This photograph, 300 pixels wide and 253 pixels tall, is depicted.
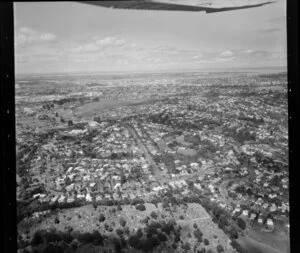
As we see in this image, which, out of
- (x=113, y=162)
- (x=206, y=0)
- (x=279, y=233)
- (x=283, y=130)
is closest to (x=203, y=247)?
(x=279, y=233)

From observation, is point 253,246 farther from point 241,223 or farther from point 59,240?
point 59,240

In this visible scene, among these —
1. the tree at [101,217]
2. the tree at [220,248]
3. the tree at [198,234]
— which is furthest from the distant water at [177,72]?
the tree at [220,248]

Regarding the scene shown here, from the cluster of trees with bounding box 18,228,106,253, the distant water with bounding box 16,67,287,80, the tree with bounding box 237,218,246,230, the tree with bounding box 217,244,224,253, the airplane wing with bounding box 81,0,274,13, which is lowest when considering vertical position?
the tree with bounding box 217,244,224,253

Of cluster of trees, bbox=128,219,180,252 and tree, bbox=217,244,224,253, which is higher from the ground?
cluster of trees, bbox=128,219,180,252

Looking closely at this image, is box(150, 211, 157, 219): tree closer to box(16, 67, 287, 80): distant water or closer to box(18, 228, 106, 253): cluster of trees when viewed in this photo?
box(18, 228, 106, 253): cluster of trees

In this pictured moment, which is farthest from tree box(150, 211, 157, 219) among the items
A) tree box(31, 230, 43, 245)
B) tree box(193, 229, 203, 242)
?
tree box(31, 230, 43, 245)

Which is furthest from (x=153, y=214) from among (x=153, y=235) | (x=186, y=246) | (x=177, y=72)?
(x=177, y=72)

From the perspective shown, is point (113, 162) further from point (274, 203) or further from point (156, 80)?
point (274, 203)

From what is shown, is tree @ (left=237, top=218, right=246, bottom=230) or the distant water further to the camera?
the distant water

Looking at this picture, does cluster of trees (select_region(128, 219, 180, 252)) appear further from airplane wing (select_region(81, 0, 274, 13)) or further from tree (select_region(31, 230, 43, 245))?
airplane wing (select_region(81, 0, 274, 13))

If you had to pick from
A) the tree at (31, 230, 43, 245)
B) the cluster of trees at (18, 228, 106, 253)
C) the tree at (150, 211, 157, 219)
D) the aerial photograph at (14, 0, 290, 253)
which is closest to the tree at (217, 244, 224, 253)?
the aerial photograph at (14, 0, 290, 253)
